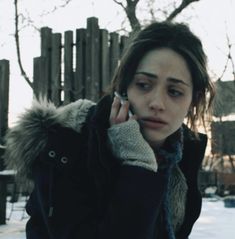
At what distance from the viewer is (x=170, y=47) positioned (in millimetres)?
1709

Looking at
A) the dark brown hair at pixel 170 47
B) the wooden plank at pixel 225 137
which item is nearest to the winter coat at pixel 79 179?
the dark brown hair at pixel 170 47

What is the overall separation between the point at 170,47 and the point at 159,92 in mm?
177

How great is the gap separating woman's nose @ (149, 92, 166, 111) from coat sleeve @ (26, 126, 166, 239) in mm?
206

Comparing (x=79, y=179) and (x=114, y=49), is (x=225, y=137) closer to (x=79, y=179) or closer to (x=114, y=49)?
(x=114, y=49)

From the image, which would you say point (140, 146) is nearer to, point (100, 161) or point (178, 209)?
point (100, 161)

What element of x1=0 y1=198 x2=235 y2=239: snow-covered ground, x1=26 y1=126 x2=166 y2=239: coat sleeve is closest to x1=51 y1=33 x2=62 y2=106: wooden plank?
x1=0 y1=198 x2=235 y2=239: snow-covered ground

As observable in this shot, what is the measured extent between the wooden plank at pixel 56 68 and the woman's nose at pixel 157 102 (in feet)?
18.6

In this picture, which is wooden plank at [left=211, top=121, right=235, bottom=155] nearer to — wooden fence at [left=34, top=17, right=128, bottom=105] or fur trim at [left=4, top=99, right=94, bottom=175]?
wooden fence at [left=34, top=17, right=128, bottom=105]

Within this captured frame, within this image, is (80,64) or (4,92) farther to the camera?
(80,64)

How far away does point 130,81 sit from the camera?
1.71m

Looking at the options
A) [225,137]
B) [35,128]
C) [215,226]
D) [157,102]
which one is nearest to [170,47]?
[157,102]

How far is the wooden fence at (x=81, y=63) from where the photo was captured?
280 inches

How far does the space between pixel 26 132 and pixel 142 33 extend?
1.75 feet

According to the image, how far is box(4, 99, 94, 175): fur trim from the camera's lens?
1613 millimetres
